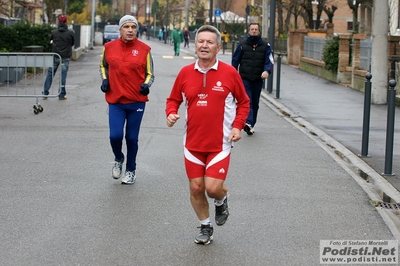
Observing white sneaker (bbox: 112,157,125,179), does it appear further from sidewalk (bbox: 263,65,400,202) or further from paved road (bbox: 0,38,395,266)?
sidewalk (bbox: 263,65,400,202)

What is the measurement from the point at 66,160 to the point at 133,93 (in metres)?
2.25

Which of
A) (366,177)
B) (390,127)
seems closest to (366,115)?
(390,127)

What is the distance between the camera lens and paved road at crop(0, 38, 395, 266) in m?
6.36

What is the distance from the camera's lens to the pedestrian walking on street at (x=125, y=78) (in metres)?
8.84

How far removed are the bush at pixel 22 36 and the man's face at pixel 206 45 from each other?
26332 millimetres

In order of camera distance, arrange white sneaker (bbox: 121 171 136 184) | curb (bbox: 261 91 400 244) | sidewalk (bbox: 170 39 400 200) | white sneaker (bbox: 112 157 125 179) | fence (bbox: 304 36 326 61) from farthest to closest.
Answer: fence (bbox: 304 36 326 61)
sidewalk (bbox: 170 39 400 200)
white sneaker (bbox: 112 157 125 179)
white sneaker (bbox: 121 171 136 184)
curb (bbox: 261 91 400 244)

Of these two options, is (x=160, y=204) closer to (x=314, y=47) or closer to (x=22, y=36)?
(x=314, y=47)

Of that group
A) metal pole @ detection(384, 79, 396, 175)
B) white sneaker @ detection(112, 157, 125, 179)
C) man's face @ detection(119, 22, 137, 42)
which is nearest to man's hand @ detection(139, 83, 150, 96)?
man's face @ detection(119, 22, 137, 42)

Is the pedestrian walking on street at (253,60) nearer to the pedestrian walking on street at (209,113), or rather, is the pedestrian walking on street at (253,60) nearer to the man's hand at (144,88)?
the man's hand at (144,88)

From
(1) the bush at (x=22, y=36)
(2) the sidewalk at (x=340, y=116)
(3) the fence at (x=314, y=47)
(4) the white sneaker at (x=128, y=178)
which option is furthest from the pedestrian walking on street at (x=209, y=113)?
(1) the bush at (x=22, y=36)

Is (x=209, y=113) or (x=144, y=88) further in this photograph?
(x=144, y=88)

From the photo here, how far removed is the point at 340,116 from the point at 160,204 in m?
9.50

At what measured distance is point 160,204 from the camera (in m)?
8.13

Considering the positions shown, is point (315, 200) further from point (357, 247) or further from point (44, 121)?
point (44, 121)
